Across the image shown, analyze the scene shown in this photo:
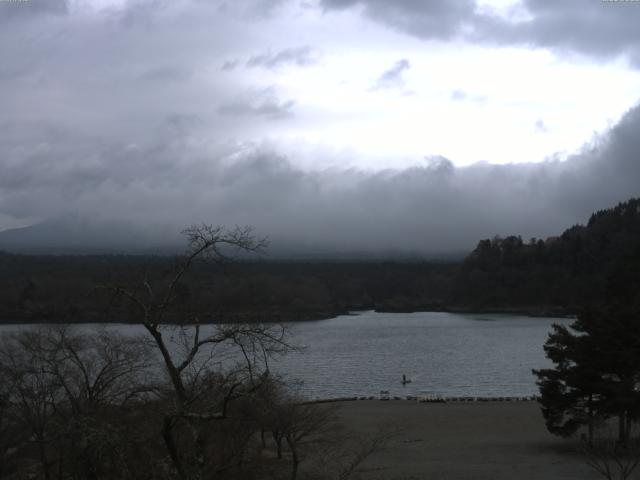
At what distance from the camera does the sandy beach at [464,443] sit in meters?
20.9

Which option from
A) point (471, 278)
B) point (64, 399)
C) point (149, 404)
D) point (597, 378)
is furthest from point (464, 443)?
point (471, 278)

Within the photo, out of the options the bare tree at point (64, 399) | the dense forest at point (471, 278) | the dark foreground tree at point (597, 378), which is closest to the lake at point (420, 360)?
the dense forest at point (471, 278)

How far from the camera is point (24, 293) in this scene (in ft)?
263

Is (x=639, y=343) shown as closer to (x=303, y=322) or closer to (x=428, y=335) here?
(x=428, y=335)

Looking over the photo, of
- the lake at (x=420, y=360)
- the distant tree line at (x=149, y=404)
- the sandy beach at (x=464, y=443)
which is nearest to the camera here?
the distant tree line at (x=149, y=404)

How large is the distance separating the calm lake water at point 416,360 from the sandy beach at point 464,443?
5.90m

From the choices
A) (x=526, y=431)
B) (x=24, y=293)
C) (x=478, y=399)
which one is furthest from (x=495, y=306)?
(x=526, y=431)

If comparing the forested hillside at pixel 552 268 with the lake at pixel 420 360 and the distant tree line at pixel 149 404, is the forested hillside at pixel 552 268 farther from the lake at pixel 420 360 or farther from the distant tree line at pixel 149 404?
the distant tree line at pixel 149 404

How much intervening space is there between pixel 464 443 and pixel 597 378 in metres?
6.77

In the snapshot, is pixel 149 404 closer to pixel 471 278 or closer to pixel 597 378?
pixel 597 378

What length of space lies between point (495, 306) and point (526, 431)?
4213 inches

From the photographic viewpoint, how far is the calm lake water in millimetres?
43531

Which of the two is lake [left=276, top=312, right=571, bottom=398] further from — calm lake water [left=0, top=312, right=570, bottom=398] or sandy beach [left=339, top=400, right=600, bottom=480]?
sandy beach [left=339, top=400, right=600, bottom=480]

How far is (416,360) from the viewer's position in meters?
57.8
